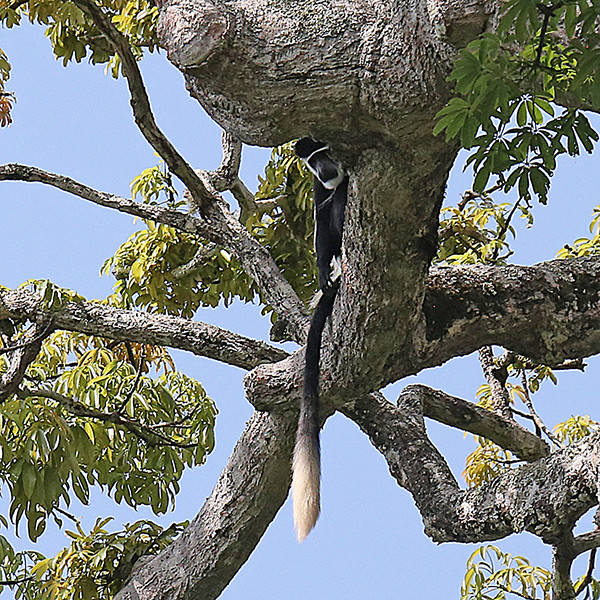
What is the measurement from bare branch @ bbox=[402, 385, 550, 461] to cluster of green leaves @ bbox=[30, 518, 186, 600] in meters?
0.88

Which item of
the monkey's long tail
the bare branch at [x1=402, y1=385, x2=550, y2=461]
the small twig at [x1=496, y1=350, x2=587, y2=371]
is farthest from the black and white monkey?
the small twig at [x1=496, y1=350, x2=587, y2=371]

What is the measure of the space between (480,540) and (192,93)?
125cm

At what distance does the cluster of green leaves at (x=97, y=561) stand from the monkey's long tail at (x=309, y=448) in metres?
0.87

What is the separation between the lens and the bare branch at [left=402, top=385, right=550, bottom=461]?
285 centimetres

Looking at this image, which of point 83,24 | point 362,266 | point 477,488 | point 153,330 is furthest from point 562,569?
point 83,24

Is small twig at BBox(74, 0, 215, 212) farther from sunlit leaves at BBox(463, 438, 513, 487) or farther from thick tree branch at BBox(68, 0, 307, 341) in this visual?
sunlit leaves at BBox(463, 438, 513, 487)

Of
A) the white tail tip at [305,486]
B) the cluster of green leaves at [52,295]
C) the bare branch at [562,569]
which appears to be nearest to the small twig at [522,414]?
the bare branch at [562,569]

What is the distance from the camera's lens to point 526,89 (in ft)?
4.74

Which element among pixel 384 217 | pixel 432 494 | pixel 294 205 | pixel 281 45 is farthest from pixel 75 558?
pixel 281 45

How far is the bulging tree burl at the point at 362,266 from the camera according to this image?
4.73 ft

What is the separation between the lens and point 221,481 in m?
2.51

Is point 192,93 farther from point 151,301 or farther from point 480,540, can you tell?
point 151,301

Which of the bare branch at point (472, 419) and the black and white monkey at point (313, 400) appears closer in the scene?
the black and white monkey at point (313, 400)

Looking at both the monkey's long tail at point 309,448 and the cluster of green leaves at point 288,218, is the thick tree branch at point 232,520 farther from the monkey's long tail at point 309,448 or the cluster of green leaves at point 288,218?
the cluster of green leaves at point 288,218
